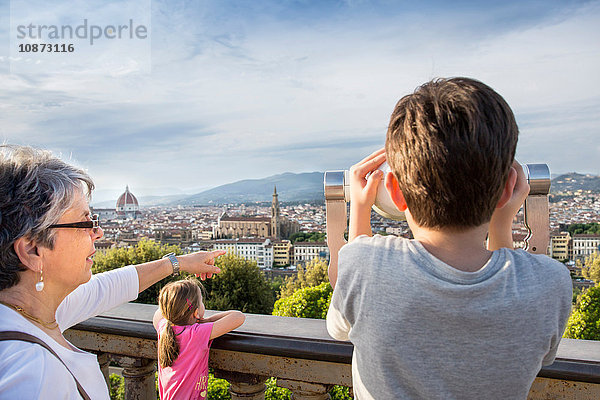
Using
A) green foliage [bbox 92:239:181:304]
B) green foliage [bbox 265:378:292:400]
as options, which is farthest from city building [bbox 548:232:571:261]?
green foliage [bbox 265:378:292:400]

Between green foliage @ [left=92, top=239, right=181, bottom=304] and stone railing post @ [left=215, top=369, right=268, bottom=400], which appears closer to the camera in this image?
stone railing post @ [left=215, top=369, right=268, bottom=400]

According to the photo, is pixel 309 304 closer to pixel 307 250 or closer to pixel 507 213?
pixel 507 213

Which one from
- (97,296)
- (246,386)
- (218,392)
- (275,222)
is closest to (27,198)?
(97,296)

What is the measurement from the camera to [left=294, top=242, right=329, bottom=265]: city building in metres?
55.2

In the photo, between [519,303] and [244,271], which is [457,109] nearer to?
[519,303]

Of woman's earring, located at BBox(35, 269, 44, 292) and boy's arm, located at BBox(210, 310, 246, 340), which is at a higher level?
woman's earring, located at BBox(35, 269, 44, 292)

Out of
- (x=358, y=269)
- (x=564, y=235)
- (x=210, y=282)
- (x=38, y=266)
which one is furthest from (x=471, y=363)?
(x=564, y=235)

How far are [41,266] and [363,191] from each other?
2.34ft

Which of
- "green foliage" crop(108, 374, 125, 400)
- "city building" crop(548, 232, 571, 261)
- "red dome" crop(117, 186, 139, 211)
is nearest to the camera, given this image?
"green foliage" crop(108, 374, 125, 400)

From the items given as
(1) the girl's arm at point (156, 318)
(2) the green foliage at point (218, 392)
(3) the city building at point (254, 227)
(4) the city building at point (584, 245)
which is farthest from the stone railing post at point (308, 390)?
(3) the city building at point (254, 227)

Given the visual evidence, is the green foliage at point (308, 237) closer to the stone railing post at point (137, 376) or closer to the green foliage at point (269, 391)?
the green foliage at point (269, 391)

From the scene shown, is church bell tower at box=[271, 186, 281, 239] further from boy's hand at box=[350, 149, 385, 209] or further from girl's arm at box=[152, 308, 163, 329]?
boy's hand at box=[350, 149, 385, 209]

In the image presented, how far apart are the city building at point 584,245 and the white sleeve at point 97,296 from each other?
5138cm

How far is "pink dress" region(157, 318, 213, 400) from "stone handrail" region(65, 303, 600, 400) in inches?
1.6
